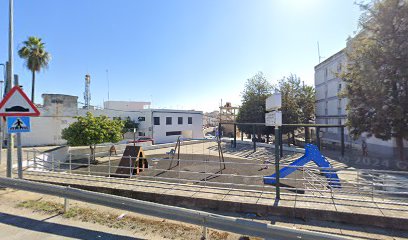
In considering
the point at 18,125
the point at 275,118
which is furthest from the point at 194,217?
the point at 18,125

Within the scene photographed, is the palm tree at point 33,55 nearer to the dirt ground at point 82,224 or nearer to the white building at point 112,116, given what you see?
the white building at point 112,116

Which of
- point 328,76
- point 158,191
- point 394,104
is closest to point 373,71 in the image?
point 394,104

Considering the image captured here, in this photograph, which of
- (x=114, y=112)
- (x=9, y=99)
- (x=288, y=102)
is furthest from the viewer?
(x=114, y=112)

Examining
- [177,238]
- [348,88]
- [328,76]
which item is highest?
[328,76]

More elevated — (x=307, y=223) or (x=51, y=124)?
(x=51, y=124)

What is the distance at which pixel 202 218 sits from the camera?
11.9 ft

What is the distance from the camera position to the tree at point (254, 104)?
36281mm

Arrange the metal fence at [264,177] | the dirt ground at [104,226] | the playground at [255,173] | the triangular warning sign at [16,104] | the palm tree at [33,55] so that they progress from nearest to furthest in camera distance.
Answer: the dirt ground at [104,226]
the metal fence at [264,177]
the triangular warning sign at [16,104]
the playground at [255,173]
the palm tree at [33,55]

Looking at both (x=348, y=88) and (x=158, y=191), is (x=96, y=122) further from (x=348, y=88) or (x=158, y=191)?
(x=348, y=88)

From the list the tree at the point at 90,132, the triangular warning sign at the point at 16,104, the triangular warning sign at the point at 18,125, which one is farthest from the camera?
the tree at the point at 90,132

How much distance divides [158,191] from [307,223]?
10.2 feet

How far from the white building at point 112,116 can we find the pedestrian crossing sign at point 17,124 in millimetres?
22123

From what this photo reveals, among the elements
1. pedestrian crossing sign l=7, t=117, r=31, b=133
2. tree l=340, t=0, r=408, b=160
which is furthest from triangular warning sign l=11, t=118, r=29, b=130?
tree l=340, t=0, r=408, b=160

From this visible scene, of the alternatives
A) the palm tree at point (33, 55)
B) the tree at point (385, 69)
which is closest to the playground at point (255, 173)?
the tree at point (385, 69)
